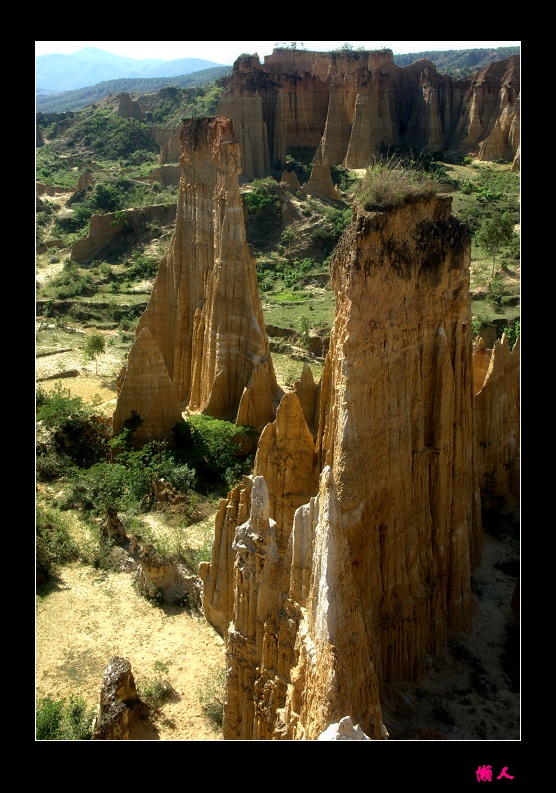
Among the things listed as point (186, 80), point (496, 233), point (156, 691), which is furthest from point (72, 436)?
point (186, 80)

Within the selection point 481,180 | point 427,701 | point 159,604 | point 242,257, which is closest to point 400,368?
point 427,701

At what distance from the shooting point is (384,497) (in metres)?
10.2

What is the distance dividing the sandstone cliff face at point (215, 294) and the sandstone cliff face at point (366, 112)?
36.9 meters

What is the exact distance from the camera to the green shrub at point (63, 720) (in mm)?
10719

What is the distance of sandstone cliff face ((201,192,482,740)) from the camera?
25.1 feet

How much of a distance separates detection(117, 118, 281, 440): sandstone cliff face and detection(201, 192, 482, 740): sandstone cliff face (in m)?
8.69

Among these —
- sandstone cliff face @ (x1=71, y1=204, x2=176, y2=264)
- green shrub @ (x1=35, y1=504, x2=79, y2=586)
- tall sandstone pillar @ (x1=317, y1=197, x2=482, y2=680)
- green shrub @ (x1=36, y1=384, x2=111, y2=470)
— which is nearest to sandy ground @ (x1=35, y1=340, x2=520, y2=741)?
green shrub @ (x1=35, y1=504, x2=79, y2=586)

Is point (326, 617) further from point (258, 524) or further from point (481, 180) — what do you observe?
point (481, 180)

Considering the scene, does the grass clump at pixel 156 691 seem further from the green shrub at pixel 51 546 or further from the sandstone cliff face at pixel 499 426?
the sandstone cliff face at pixel 499 426

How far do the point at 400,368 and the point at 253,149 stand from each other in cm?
5127

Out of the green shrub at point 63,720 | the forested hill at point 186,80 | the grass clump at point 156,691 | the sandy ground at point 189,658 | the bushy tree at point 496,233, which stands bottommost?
the green shrub at point 63,720

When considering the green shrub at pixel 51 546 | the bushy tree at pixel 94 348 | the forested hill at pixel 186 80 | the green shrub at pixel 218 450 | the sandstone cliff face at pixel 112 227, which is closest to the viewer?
the green shrub at pixel 51 546

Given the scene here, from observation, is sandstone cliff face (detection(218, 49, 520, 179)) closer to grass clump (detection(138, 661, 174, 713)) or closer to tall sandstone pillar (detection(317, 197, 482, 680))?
tall sandstone pillar (detection(317, 197, 482, 680))

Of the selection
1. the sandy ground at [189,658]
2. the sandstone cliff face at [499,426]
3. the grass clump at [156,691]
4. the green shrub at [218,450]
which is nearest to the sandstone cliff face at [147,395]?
the green shrub at [218,450]
